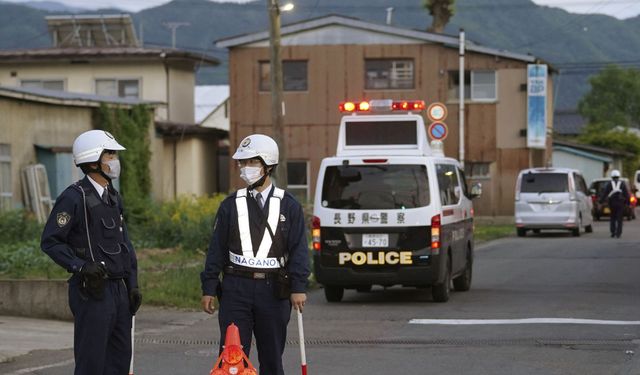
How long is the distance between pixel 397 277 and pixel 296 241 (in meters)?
8.35

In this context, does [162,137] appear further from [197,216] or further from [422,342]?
[422,342]

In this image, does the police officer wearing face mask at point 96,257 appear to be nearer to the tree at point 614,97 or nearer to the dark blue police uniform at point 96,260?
the dark blue police uniform at point 96,260

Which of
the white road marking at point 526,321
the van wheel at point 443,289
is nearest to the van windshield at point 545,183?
the van wheel at point 443,289

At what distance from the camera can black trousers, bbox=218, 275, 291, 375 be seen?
306 inches

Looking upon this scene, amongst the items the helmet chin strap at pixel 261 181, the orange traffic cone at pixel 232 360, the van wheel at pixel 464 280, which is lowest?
the van wheel at pixel 464 280

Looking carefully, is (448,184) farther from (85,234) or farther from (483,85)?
(483,85)

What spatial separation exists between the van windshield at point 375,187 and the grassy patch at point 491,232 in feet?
55.9

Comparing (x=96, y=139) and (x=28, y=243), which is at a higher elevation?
(x=96, y=139)

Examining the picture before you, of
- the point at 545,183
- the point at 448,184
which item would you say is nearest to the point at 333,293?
the point at 448,184

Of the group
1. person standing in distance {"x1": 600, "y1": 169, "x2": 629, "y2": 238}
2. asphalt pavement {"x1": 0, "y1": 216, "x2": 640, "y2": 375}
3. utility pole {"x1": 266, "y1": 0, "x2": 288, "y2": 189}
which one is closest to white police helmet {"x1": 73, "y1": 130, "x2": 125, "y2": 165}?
asphalt pavement {"x1": 0, "y1": 216, "x2": 640, "y2": 375}

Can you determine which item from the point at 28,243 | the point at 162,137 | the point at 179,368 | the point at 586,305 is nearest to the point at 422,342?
the point at 179,368

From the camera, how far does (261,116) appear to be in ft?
148

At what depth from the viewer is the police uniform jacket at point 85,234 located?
Result: 24.7ft

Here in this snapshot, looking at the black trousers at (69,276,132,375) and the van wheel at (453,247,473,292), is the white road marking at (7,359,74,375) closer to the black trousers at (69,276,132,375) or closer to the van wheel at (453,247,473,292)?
the black trousers at (69,276,132,375)
